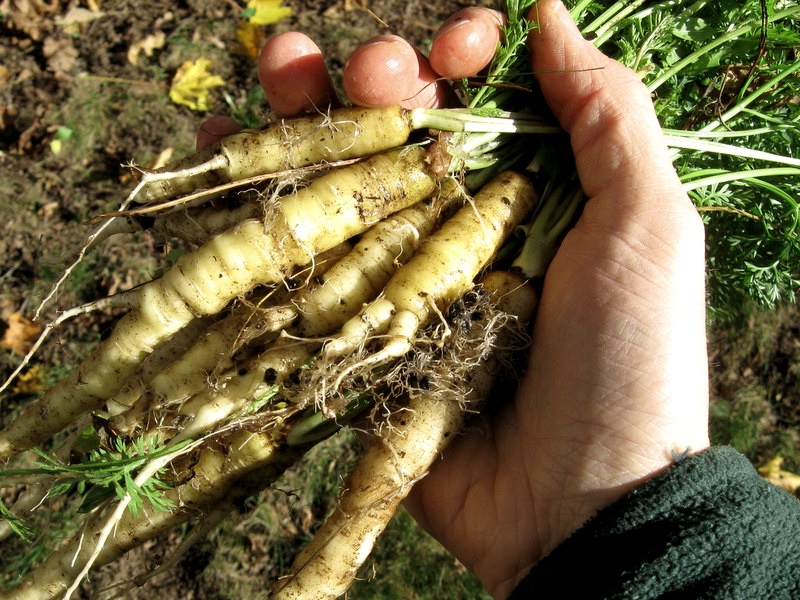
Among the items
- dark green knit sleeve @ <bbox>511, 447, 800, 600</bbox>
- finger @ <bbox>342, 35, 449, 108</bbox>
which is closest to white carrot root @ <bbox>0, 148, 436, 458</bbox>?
finger @ <bbox>342, 35, 449, 108</bbox>

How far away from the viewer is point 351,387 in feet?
7.97

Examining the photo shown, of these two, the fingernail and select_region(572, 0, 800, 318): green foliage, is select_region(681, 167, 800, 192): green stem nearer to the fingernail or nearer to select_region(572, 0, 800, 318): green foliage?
→ select_region(572, 0, 800, 318): green foliage

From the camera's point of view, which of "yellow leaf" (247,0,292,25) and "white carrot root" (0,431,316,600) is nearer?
"white carrot root" (0,431,316,600)

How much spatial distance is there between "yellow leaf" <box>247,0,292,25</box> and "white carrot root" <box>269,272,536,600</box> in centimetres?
343

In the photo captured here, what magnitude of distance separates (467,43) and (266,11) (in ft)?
9.70

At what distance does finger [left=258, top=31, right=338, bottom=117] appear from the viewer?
2.67m

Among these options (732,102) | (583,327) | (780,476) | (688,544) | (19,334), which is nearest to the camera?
(688,544)

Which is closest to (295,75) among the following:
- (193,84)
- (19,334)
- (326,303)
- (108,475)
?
(326,303)

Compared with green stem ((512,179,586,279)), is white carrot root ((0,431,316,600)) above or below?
below

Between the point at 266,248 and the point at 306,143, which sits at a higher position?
the point at 306,143

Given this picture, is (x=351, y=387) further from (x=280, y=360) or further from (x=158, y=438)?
(x=158, y=438)

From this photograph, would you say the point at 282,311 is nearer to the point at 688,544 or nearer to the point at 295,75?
the point at 295,75

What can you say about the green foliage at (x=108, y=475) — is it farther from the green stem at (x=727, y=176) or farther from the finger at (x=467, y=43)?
the green stem at (x=727, y=176)

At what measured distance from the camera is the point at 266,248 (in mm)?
2479
